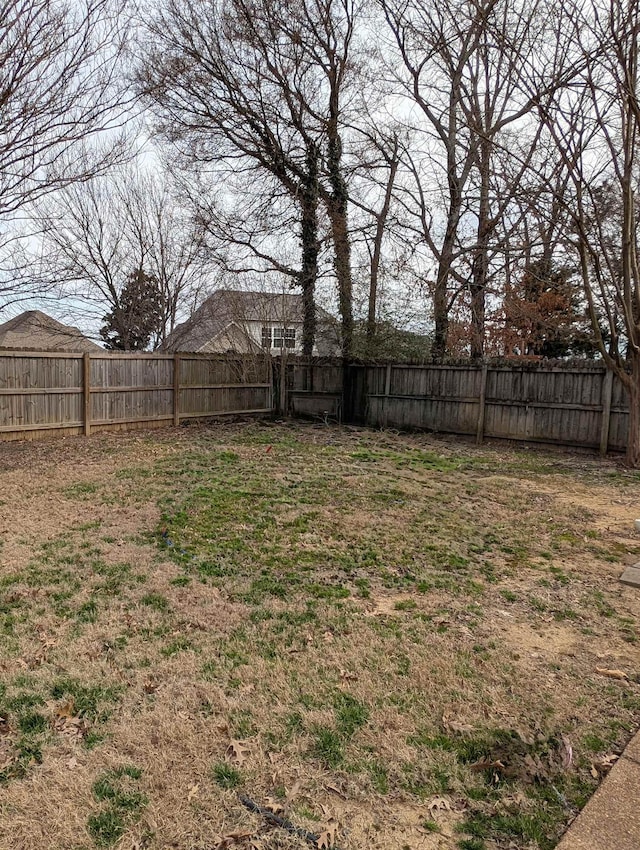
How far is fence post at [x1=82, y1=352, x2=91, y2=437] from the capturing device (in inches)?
375

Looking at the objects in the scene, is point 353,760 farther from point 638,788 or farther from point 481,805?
point 638,788

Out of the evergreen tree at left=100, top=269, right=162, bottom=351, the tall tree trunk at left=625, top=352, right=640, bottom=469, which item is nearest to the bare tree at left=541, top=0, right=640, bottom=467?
the tall tree trunk at left=625, top=352, right=640, bottom=469

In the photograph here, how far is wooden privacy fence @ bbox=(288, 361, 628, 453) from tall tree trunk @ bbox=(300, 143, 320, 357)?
732 millimetres

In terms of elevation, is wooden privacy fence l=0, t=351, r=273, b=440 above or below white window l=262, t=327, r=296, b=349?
below

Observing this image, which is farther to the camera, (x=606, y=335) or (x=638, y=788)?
(x=606, y=335)

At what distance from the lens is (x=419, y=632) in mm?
2977

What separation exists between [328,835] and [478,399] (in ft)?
31.1

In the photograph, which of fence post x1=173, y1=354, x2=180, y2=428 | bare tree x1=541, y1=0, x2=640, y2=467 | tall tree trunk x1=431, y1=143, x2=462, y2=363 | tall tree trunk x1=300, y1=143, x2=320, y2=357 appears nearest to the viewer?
bare tree x1=541, y1=0, x2=640, y2=467

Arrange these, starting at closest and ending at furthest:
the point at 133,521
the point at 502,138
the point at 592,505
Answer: the point at 133,521, the point at 592,505, the point at 502,138

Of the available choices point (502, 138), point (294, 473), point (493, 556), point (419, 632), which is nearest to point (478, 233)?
point (502, 138)

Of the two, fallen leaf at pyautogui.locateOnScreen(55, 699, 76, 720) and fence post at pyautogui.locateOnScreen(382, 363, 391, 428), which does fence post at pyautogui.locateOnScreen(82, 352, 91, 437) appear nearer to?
fence post at pyautogui.locateOnScreen(382, 363, 391, 428)

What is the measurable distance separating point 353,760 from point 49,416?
8.55 metres

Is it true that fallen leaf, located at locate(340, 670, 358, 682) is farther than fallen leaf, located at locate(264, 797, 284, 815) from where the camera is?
Yes

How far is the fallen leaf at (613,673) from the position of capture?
A: 2.57 m
